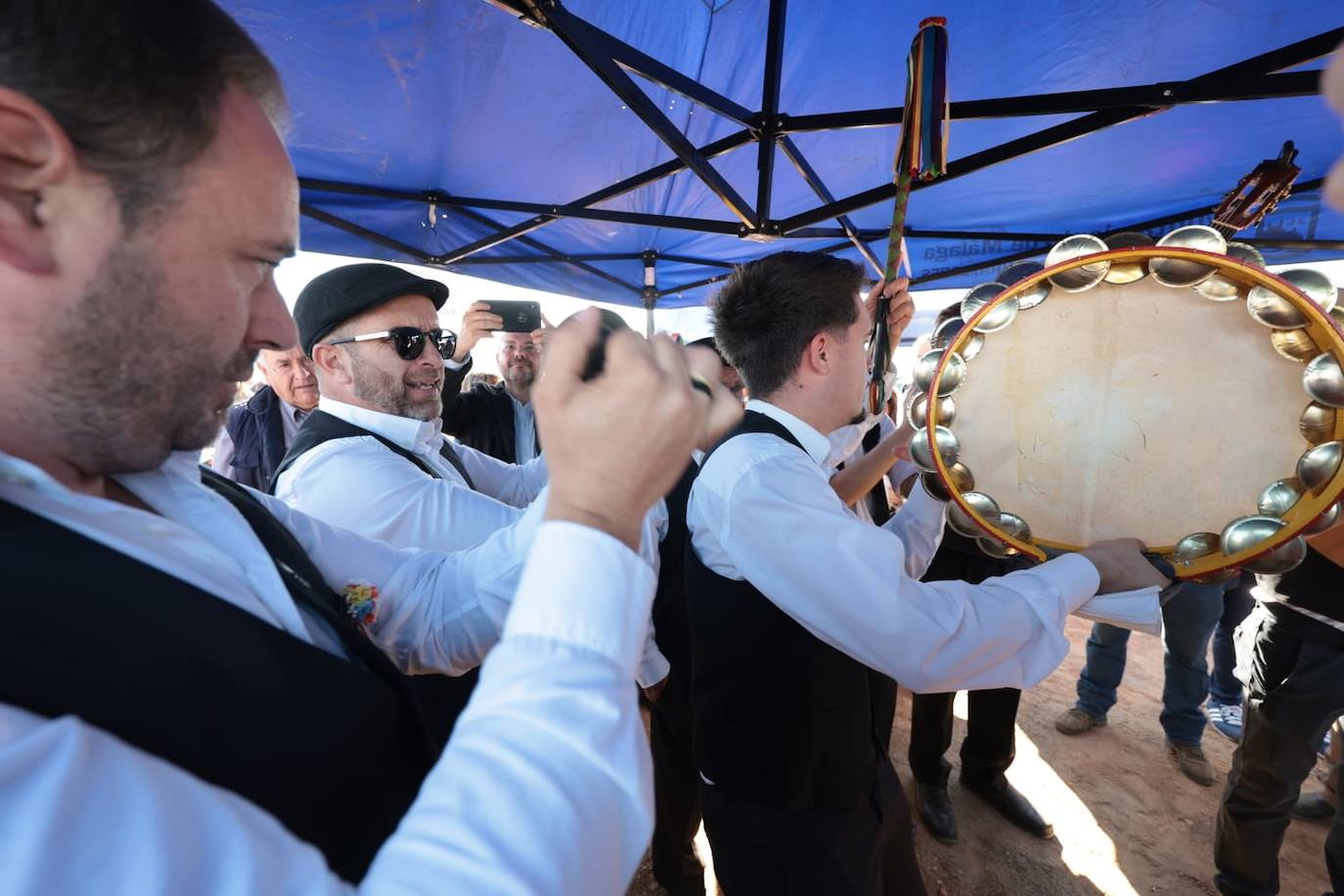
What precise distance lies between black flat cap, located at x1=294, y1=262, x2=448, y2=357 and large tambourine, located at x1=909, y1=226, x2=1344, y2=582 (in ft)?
5.19

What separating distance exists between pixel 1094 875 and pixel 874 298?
2521 millimetres

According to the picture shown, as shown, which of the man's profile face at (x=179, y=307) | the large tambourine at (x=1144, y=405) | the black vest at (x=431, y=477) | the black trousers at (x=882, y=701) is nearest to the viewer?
the man's profile face at (x=179, y=307)

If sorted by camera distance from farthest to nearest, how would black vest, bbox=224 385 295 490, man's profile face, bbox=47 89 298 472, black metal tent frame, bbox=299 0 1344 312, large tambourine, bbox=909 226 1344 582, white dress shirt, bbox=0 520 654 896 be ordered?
black vest, bbox=224 385 295 490 < black metal tent frame, bbox=299 0 1344 312 < large tambourine, bbox=909 226 1344 582 < man's profile face, bbox=47 89 298 472 < white dress shirt, bbox=0 520 654 896

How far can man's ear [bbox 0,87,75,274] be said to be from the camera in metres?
0.50

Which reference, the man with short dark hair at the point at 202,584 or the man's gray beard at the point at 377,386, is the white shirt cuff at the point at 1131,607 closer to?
the man with short dark hair at the point at 202,584

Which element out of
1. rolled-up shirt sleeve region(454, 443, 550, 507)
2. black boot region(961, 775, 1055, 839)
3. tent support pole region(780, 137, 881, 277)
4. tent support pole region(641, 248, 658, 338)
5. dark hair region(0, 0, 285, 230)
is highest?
tent support pole region(780, 137, 881, 277)

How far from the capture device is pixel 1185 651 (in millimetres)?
3109

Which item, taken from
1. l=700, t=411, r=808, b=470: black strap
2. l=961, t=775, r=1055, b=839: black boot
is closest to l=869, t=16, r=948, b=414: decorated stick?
A: l=700, t=411, r=808, b=470: black strap

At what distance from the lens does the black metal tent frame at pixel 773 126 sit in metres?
2.04

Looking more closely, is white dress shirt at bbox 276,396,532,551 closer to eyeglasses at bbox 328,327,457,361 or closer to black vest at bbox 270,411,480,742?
black vest at bbox 270,411,480,742

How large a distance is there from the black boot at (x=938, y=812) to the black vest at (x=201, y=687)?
2.78m

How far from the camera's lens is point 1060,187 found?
11.8ft

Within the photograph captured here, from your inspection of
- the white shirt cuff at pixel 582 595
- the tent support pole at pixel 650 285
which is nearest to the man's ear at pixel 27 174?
the white shirt cuff at pixel 582 595

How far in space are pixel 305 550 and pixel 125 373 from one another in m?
0.50
